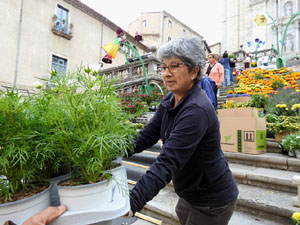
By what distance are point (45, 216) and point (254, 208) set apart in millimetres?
2198

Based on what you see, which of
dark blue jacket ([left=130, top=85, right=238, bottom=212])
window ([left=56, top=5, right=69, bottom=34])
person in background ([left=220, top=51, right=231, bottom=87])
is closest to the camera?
dark blue jacket ([left=130, top=85, right=238, bottom=212])

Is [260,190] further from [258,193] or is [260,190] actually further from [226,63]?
[226,63]

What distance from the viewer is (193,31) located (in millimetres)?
28500

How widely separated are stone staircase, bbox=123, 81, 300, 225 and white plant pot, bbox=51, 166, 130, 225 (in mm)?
1722

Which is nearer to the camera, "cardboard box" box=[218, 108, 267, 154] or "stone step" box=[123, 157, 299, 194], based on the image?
"stone step" box=[123, 157, 299, 194]

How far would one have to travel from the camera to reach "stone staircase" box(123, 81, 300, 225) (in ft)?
6.59

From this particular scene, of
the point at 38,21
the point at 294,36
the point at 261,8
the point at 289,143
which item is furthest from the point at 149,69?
the point at 261,8

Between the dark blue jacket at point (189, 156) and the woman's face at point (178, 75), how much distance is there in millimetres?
54

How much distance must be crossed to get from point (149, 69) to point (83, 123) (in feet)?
27.6

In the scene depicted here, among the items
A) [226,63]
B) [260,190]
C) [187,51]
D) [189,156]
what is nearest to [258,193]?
[260,190]

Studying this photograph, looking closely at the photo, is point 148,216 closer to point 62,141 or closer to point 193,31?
point 62,141

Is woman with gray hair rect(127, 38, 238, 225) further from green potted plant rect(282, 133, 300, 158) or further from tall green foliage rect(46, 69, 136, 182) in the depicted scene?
green potted plant rect(282, 133, 300, 158)

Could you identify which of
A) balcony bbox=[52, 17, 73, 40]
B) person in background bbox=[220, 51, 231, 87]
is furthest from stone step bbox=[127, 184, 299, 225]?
balcony bbox=[52, 17, 73, 40]

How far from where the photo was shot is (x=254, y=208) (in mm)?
2123
